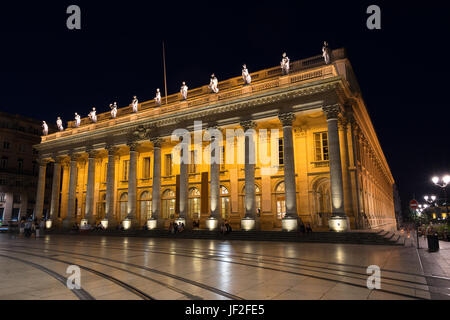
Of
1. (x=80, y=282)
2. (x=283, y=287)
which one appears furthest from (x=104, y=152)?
(x=283, y=287)

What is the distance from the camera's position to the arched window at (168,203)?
114 feet

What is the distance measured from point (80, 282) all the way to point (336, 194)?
18188mm

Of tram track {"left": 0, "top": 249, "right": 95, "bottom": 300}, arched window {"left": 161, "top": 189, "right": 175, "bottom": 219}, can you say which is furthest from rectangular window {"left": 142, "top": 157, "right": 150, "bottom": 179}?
tram track {"left": 0, "top": 249, "right": 95, "bottom": 300}

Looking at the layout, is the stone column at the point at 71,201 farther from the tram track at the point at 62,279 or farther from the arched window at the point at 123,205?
the tram track at the point at 62,279

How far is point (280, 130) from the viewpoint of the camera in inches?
1140

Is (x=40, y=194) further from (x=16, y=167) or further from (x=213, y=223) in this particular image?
(x=213, y=223)

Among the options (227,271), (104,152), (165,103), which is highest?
(165,103)

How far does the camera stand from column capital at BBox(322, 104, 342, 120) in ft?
74.0

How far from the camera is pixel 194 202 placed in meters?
33.4

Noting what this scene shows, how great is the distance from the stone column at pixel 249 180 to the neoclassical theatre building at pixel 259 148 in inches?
3.1

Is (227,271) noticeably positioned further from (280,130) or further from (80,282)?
(280,130)

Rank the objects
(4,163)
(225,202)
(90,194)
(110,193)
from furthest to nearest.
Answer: (4,163) → (90,194) → (110,193) → (225,202)

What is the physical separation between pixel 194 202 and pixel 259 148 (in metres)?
9.57

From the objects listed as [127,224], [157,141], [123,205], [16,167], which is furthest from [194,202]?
[16,167]
